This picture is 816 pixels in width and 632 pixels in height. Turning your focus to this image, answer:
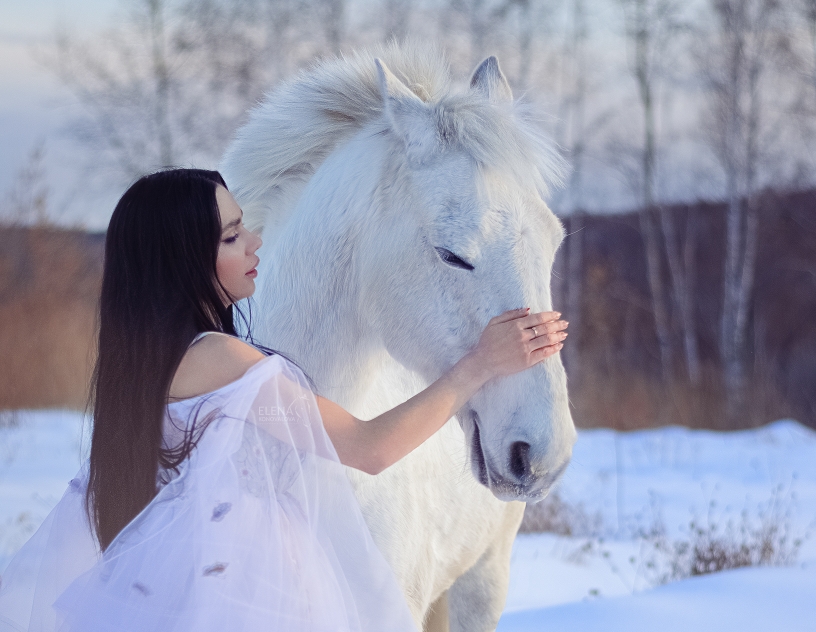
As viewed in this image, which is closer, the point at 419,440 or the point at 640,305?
the point at 419,440

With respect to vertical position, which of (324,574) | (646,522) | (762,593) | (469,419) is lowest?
(646,522)

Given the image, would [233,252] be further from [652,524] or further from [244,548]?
[652,524]

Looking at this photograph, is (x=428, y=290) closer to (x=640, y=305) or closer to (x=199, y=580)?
(x=199, y=580)

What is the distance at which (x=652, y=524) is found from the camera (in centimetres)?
502

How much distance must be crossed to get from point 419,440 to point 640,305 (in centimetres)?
1189

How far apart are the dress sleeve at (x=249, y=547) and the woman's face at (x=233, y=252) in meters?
0.25

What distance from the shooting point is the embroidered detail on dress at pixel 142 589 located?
1.33 m

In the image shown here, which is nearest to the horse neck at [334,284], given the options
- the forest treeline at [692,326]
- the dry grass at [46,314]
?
the dry grass at [46,314]

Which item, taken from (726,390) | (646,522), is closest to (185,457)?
(646,522)

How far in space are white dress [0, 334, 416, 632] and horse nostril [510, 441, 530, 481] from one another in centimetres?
34

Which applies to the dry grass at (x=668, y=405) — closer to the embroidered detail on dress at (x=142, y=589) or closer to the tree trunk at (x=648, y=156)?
the tree trunk at (x=648, y=156)

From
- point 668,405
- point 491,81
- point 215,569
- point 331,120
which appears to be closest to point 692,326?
point 668,405

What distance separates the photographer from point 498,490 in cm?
162

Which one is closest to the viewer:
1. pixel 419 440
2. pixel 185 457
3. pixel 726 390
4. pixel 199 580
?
pixel 199 580
